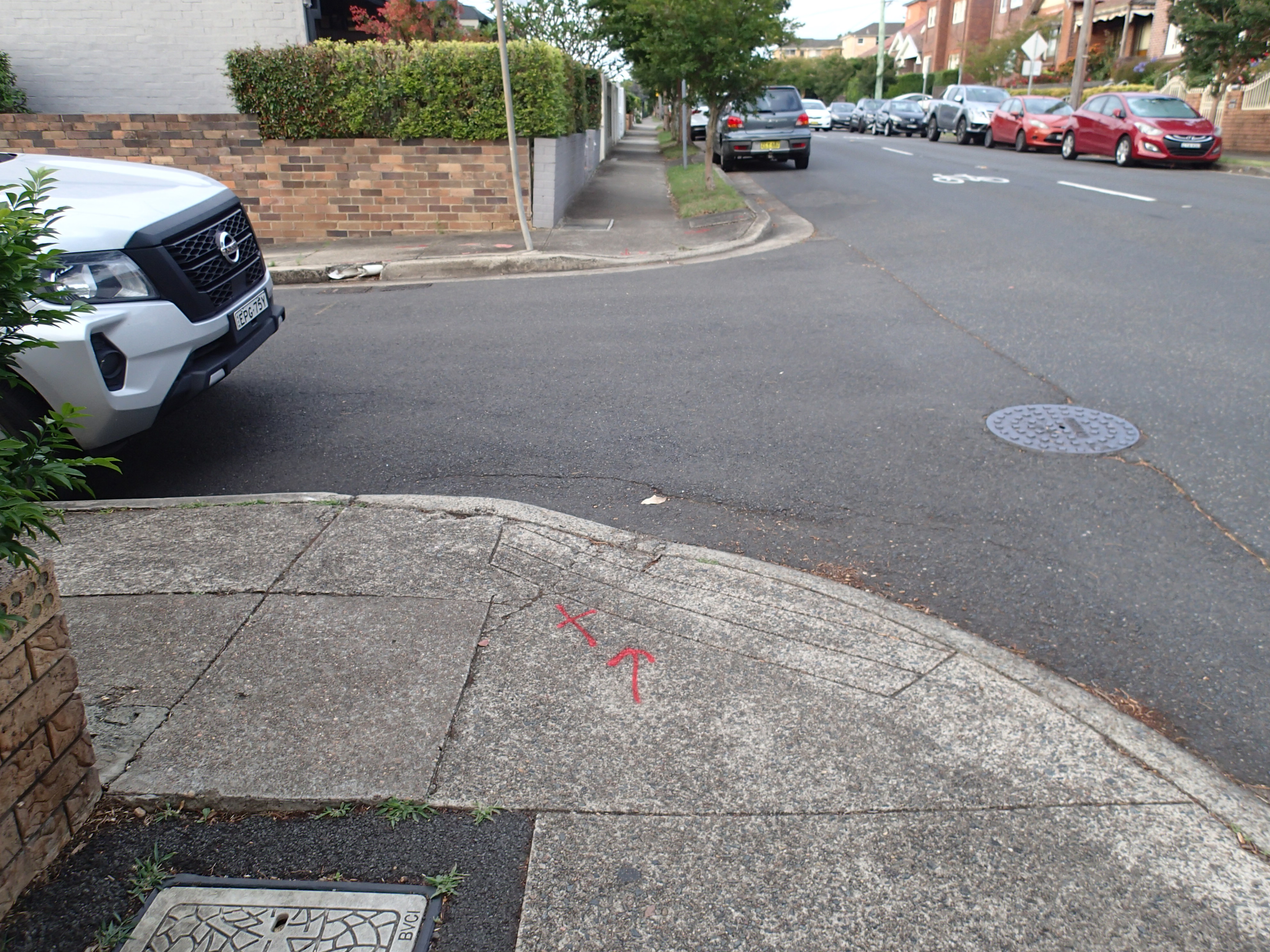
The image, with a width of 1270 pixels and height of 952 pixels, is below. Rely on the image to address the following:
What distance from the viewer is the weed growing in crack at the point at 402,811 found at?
2.62m

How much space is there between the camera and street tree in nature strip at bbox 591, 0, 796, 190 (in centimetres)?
1426

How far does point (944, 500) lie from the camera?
15.3ft

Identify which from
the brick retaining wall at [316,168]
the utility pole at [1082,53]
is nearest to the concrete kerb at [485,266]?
the brick retaining wall at [316,168]

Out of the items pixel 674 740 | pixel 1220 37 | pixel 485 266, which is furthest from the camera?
pixel 1220 37

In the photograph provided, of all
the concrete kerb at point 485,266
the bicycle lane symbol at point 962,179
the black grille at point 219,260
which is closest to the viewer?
the black grille at point 219,260

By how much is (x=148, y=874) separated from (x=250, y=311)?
3.63 metres

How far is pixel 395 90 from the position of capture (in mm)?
12469

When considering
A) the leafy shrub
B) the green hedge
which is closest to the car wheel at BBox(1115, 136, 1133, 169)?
the green hedge

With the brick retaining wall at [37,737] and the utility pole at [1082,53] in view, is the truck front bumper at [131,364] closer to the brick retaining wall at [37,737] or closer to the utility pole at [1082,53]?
the brick retaining wall at [37,737]

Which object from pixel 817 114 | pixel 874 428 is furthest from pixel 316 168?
pixel 817 114

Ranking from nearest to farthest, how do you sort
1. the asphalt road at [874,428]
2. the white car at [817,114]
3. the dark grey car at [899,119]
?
the asphalt road at [874,428] → the dark grey car at [899,119] → the white car at [817,114]

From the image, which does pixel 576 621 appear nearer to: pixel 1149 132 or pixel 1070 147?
pixel 1149 132

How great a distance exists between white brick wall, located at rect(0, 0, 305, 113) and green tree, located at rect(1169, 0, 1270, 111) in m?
22.3

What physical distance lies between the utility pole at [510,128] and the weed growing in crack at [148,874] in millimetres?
9826
